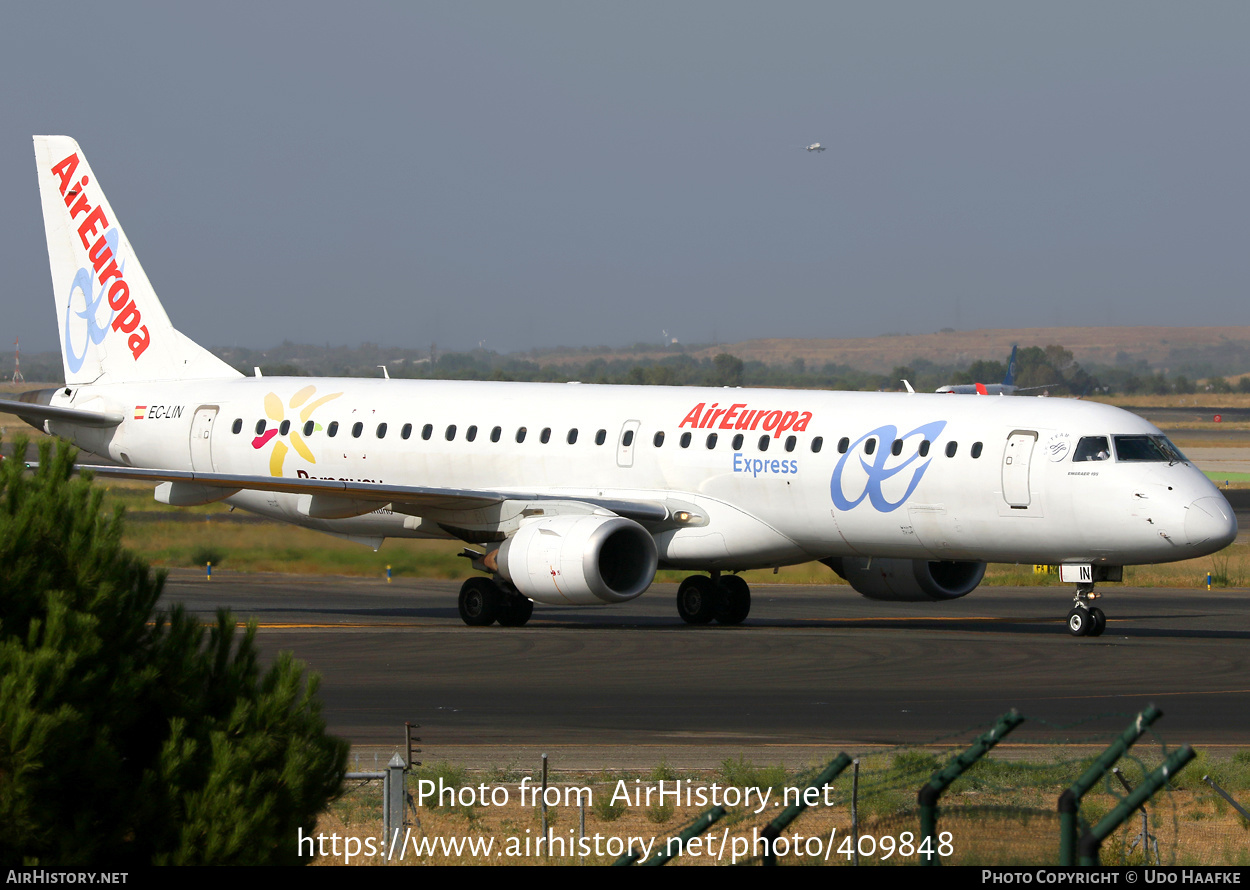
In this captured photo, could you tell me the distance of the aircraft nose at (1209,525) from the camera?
88.6 ft

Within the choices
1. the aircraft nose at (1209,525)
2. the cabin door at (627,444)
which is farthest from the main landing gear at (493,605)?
the aircraft nose at (1209,525)

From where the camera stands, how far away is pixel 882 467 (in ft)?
95.8

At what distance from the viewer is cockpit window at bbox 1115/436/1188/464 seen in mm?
27984

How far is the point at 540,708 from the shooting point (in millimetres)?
21469

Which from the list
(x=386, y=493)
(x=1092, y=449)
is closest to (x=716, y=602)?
(x=386, y=493)

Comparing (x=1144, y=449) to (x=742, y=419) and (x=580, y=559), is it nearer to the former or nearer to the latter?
(x=742, y=419)

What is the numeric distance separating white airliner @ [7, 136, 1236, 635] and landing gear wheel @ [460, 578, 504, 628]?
0.04 meters

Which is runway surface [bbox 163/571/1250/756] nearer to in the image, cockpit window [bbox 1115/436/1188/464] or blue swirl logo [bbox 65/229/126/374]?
cockpit window [bbox 1115/436/1188/464]

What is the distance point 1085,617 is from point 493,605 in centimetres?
1022

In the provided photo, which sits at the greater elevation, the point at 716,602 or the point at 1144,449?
the point at 1144,449

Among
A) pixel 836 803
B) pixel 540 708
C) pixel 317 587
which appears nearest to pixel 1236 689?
pixel 540 708

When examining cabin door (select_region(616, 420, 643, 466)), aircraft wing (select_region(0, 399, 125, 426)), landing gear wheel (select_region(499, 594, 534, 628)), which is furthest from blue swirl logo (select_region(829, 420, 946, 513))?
aircraft wing (select_region(0, 399, 125, 426))

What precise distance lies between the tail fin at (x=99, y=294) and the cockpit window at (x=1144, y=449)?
19367 millimetres

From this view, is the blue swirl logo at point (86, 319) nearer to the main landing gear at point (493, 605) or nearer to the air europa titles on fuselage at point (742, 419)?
the main landing gear at point (493, 605)
